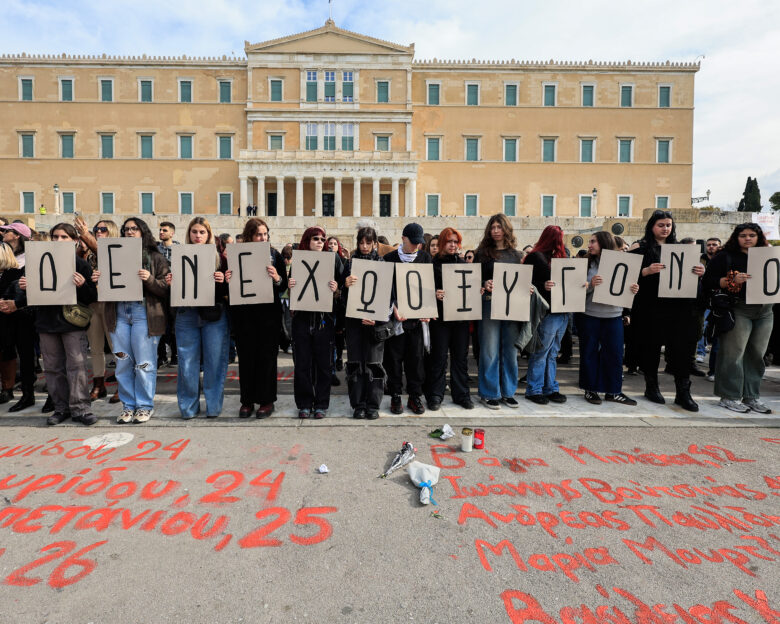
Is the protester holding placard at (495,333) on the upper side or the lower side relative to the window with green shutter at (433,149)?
lower

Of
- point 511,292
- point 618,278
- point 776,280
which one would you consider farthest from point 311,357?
point 776,280

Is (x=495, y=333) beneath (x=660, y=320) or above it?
beneath

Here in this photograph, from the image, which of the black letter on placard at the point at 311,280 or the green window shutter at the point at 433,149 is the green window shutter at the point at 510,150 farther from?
the black letter on placard at the point at 311,280

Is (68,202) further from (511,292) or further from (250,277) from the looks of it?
(511,292)

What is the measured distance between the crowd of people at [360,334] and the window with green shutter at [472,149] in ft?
112

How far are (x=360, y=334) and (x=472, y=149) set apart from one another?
3610 cm

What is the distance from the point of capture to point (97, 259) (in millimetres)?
4363

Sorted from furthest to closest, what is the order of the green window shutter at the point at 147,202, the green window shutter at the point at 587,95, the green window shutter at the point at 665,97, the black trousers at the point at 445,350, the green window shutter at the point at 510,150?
1. the green window shutter at the point at 510,150
2. the green window shutter at the point at 587,95
3. the green window shutter at the point at 665,97
4. the green window shutter at the point at 147,202
5. the black trousers at the point at 445,350

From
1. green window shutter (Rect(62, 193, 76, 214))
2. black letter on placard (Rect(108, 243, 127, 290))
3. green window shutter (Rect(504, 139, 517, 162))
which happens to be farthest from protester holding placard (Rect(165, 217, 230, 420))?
green window shutter (Rect(62, 193, 76, 214))

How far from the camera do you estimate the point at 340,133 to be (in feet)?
118

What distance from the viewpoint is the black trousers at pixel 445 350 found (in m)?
4.90

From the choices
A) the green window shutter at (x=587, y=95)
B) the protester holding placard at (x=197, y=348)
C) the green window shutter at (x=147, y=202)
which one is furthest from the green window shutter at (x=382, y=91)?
the protester holding placard at (x=197, y=348)

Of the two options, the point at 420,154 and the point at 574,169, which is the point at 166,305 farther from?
the point at 574,169

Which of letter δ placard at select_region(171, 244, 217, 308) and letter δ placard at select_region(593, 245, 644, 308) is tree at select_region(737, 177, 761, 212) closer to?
letter δ placard at select_region(593, 245, 644, 308)
